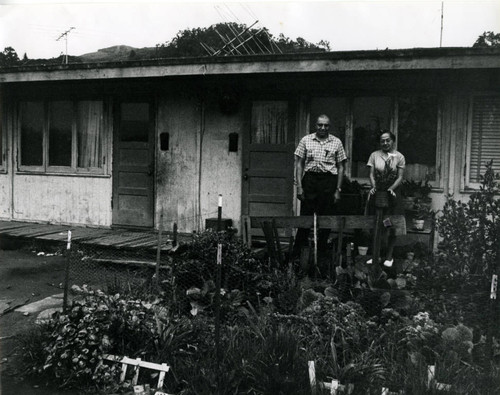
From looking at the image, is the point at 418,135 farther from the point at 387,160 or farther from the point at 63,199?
the point at 63,199

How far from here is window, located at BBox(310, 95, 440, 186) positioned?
7676mm

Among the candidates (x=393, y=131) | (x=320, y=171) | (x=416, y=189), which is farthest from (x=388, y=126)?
(x=320, y=171)

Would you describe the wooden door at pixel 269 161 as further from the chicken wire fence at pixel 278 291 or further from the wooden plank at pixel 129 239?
the chicken wire fence at pixel 278 291

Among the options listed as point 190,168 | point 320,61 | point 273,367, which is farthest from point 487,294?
point 190,168

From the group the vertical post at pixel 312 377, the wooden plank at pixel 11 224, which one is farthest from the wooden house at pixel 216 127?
the vertical post at pixel 312 377

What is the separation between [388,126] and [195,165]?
3187 millimetres

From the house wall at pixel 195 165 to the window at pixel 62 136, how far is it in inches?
53.7

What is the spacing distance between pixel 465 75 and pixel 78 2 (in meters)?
5.43

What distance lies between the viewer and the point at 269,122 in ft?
27.5

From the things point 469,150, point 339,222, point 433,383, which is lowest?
point 433,383

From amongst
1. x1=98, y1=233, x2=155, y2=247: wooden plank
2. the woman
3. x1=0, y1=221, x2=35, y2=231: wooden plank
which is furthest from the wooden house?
the woman

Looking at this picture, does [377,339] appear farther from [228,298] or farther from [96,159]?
[96,159]

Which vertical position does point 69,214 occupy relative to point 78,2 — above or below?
below

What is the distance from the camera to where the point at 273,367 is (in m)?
3.73
